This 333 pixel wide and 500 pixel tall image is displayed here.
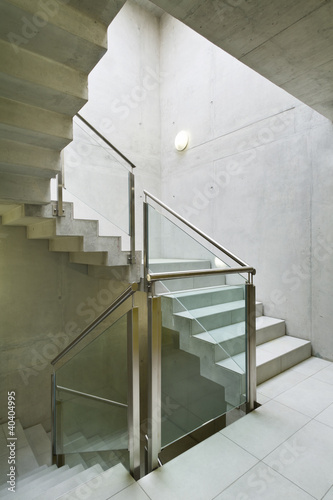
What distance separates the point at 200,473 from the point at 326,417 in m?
1.23

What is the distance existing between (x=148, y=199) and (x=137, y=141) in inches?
117

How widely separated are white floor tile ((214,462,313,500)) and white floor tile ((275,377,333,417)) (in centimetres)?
79

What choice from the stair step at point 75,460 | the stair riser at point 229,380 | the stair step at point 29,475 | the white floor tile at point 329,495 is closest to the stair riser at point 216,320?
the stair riser at point 229,380

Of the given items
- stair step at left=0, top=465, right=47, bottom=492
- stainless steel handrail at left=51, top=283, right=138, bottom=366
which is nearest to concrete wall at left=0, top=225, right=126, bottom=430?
stair step at left=0, top=465, right=47, bottom=492

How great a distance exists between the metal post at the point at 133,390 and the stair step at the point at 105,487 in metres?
0.07

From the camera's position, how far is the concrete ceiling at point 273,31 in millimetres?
1541

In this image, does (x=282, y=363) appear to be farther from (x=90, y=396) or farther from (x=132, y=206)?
(x=132, y=206)

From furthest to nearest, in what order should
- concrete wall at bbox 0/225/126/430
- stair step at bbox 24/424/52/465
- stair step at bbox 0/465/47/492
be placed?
concrete wall at bbox 0/225/126/430 < stair step at bbox 24/424/52/465 < stair step at bbox 0/465/47/492

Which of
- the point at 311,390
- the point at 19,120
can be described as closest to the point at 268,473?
the point at 311,390

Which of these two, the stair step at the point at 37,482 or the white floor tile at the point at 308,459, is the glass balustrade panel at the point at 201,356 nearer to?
the white floor tile at the point at 308,459

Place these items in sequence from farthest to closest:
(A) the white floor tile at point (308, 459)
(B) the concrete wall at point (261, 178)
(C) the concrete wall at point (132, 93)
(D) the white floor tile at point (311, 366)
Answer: (C) the concrete wall at point (132, 93) → (B) the concrete wall at point (261, 178) → (D) the white floor tile at point (311, 366) → (A) the white floor tile at point (308, 459)

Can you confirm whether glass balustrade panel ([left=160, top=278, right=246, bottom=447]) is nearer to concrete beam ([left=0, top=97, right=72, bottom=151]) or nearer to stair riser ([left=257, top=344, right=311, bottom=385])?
stair riser ([left=257, top=344, right=311, bottom=385])

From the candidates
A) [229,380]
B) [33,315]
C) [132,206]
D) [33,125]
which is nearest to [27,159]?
[33,125]

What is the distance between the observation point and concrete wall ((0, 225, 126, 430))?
12.4 feet
